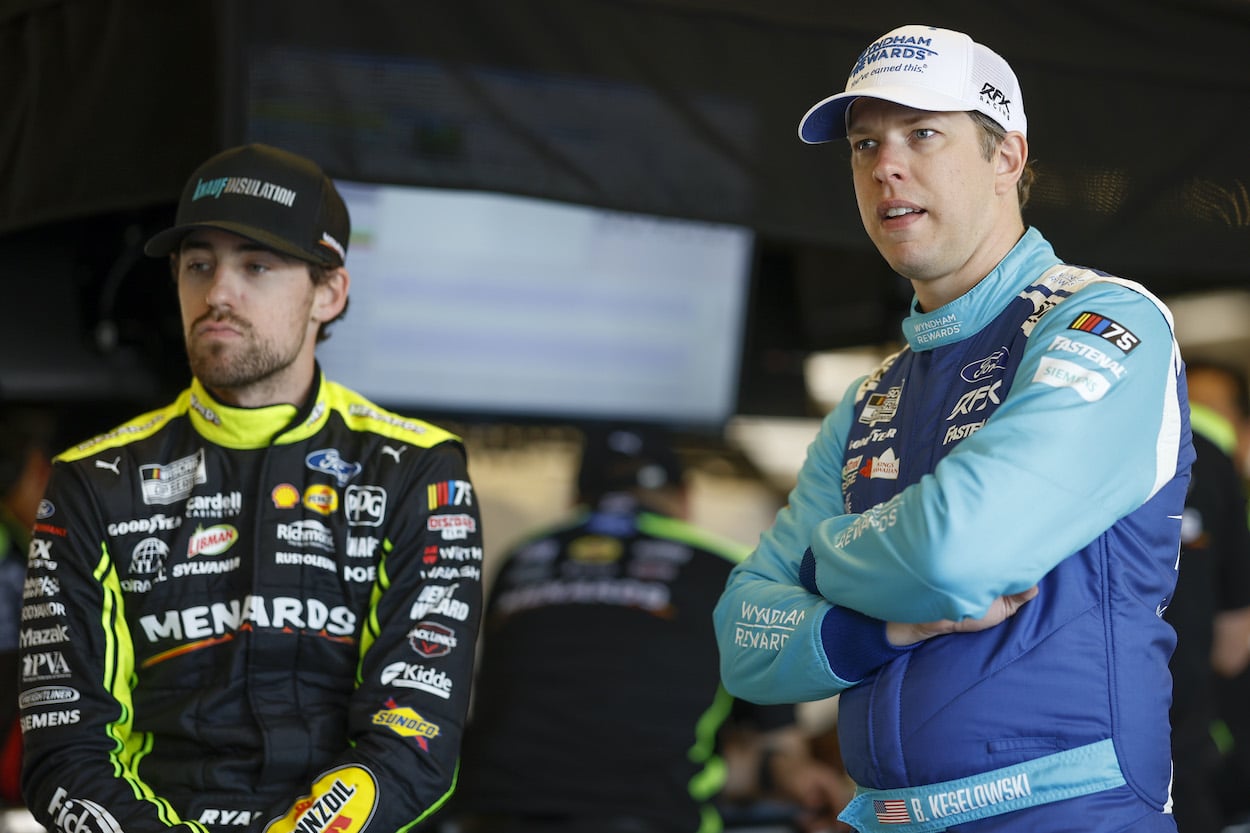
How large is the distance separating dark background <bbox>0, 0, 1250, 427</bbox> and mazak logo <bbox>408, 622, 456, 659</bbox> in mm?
1042

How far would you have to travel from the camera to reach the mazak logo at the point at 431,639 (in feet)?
6.99

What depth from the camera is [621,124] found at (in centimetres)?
286

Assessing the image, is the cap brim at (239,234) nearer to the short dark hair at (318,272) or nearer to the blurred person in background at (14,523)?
the short dark hair at (318,272)

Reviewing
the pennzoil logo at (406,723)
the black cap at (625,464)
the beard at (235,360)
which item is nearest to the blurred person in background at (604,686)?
the black cap at (625,464)

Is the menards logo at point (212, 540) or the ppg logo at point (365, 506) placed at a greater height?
the ppg logo at point (365, 506)

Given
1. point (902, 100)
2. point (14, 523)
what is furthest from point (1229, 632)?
point (14, 523)

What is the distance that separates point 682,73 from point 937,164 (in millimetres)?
1074

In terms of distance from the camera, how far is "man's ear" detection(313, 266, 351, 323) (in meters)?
2.34

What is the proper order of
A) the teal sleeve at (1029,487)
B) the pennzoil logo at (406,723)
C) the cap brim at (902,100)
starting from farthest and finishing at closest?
1. the pennzoil logo at (406,723)
2. the cap brim at (902,100)
3. the teal sleeve at (1029,487)

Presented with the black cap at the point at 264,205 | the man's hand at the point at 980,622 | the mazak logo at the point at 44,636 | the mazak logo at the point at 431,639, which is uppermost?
the black cap at the point at 264,205

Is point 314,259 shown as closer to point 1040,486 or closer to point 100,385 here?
point 1040,486

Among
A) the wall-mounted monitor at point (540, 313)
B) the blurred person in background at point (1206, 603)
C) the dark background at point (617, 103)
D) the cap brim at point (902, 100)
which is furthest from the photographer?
the wall-mounted monitor at point (540, 313)

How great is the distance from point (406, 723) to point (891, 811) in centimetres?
76

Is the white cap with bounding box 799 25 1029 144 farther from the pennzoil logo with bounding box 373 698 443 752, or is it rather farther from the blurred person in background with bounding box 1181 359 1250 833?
the blurred person in background with bounding box 1181 359 1250 833
